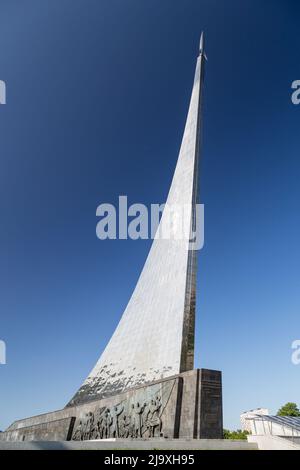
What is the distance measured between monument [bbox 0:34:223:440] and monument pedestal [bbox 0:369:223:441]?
0.02 meters

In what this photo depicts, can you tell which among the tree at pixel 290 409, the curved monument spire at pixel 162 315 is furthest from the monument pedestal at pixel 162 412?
the tree at pixel 290 409

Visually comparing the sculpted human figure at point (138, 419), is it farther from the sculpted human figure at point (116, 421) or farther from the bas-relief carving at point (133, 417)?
the sculpted human figure at point (116, 421)

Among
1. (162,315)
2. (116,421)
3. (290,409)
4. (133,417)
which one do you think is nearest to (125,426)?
(133,417)

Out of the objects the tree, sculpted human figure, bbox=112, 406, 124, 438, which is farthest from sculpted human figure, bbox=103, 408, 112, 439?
the tree

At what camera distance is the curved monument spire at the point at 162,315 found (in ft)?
30.7

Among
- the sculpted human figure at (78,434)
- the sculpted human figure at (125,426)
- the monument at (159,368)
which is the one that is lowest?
the sculpted human figure at (78,434)

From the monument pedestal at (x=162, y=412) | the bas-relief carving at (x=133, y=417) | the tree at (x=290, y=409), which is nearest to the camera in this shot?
the monument pedestal at (x=162, y=412)

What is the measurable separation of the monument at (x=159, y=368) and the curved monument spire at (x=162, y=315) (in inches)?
0.9

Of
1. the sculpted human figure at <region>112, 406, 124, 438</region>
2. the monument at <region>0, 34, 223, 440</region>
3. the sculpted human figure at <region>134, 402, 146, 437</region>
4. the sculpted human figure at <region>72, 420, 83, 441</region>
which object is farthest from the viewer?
the sculpted human figure at <region>72, 420, 83, 441</region>

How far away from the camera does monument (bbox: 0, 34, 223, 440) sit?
25.3 ft

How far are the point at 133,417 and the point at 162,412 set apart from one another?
47.7 inches

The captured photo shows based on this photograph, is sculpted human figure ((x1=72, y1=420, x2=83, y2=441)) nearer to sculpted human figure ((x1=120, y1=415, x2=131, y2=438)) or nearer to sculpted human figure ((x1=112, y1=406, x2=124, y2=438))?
sculpted human figure ((x1=112, y1=406, x2=124, y2=438))
